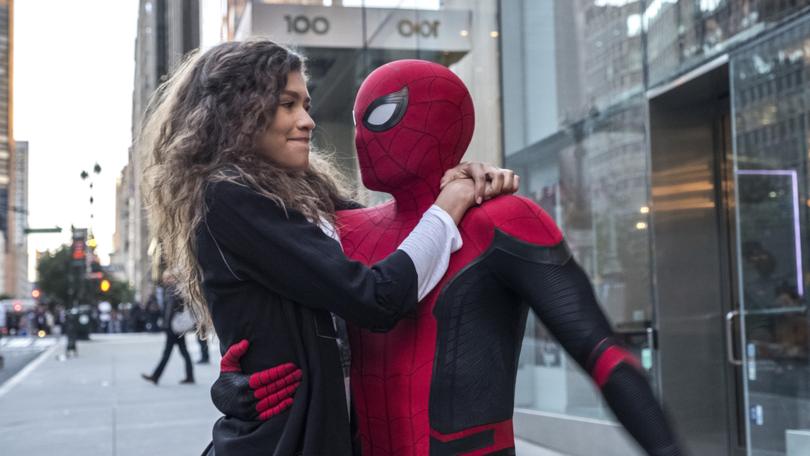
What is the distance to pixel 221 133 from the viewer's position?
192 cm

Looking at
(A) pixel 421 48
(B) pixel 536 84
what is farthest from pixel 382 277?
(A) pixel 421 48

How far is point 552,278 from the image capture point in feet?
5.79

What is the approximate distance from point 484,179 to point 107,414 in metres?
8.34

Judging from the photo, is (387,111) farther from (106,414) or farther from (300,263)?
(106,414)

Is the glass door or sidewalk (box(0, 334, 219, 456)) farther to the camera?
sidewalk (box(0, 334, 219, 456))

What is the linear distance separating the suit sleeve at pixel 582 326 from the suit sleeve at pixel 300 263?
0.21 metres

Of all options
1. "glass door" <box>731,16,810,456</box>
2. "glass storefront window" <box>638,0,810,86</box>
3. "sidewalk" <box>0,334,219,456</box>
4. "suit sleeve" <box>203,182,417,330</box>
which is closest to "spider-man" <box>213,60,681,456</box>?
"suit sleeve" <box>203,182,417,330</box>

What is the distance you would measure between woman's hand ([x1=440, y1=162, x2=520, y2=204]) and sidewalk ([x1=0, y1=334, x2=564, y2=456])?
5.18 metres

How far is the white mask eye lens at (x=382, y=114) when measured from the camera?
77.9 inches

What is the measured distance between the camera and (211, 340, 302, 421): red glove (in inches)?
70.8

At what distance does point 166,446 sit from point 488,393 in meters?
6.19

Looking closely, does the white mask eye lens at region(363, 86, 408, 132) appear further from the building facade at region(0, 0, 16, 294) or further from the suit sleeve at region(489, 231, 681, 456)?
the building facade at region(0, 0, 16, 294)

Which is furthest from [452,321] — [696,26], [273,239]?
[696,26]

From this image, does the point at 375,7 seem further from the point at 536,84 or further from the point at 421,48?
the point at 536,84
